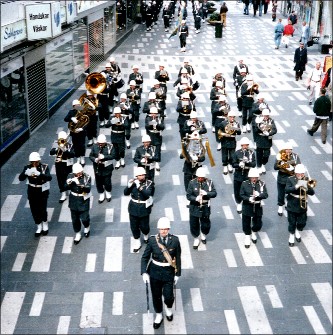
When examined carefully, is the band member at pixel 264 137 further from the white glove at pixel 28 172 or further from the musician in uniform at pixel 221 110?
the white glove at pixel 28 172

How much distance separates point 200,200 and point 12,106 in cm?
844

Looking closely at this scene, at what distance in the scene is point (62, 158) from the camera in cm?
1359

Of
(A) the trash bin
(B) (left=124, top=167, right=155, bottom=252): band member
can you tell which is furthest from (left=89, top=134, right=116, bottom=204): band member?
(A) the trash bin

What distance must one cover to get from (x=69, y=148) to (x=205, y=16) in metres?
37.1

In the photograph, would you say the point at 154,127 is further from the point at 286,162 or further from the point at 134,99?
the point at 286,162

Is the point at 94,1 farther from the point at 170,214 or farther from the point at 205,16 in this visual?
the point at 205,16

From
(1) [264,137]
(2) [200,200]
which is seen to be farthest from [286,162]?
(2) [200,200]

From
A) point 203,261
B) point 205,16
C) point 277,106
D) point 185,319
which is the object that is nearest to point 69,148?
point 203,261

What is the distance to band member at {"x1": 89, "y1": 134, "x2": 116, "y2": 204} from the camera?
13.3 meters

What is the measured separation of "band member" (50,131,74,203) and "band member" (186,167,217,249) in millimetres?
3615

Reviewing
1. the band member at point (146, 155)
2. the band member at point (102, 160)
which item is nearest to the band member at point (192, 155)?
the band member at point (146, 155)

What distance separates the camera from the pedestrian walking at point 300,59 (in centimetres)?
2567

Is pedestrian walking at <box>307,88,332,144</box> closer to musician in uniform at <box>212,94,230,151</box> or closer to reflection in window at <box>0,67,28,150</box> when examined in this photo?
musician in uniform at <box>212,94,230,151</box>

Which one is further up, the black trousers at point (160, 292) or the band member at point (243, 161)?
the band member at point (243, 161)
